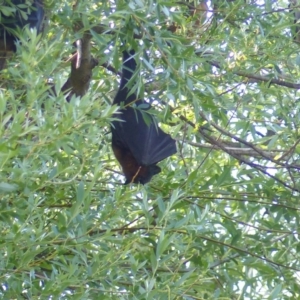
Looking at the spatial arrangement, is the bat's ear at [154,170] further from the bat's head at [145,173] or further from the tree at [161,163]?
the tree at [161,163]

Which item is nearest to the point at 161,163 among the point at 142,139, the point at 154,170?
the point at 142,139

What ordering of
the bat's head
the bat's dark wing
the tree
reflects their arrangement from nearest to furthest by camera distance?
the tree, the bat's head, the bat's dark wing

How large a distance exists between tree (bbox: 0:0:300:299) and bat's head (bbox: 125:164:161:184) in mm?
163

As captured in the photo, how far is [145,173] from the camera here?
368cm

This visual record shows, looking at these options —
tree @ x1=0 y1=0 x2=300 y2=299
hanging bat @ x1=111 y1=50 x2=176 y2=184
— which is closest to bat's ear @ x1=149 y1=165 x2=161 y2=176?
hanging bat @ x1=111 y1=50 x2=176 y2=184

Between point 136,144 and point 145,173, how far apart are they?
46 cm

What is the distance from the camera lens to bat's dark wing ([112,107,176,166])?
12.6ft

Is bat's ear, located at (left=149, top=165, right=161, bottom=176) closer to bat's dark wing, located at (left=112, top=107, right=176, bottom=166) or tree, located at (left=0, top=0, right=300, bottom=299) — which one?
bat's dark wing, located at (left=112, top=107, right=176, bottom=166)

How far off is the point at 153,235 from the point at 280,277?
70 centimetres

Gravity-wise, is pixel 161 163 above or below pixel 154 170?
below

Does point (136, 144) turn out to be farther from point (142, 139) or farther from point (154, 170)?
point (154, 170)

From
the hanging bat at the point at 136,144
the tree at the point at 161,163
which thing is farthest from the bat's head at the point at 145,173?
the tree at the point at 161,163

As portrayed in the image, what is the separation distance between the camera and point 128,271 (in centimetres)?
262

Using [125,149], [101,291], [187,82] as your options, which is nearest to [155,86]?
[187,82]
